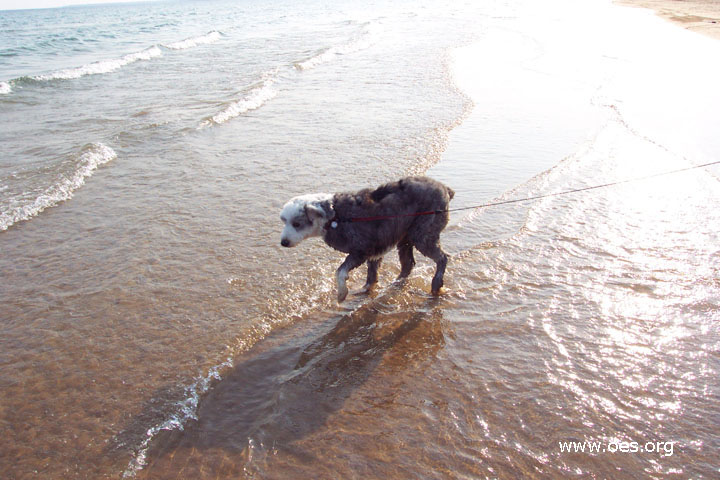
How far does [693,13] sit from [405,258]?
40.3 metres

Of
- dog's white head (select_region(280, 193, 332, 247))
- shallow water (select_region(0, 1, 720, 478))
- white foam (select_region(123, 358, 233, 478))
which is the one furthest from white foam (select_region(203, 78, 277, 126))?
white foam (select_region(123, 358, 233, 478))

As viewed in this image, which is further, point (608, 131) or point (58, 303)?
point (608, 131)

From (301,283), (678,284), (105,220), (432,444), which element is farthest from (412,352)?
(105,220)

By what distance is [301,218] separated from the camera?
5.45 metres

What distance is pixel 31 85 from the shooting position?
1892 cm

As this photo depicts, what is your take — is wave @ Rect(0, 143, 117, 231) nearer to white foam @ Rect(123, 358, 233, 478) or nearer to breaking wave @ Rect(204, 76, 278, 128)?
breaking wave @ Rect(204, 76, 278, 128)

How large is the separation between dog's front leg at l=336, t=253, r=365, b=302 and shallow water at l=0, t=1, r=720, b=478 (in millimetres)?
387

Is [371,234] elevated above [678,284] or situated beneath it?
elevated above

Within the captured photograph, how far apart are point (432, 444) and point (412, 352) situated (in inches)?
50.4

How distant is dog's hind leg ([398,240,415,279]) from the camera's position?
619 centimetres

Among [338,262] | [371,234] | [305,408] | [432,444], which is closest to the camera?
[432,444]

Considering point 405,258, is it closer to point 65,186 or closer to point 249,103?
point 65,186

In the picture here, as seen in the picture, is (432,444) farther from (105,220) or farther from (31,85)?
(31,85)

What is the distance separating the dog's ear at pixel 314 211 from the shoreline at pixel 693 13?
2740cm
